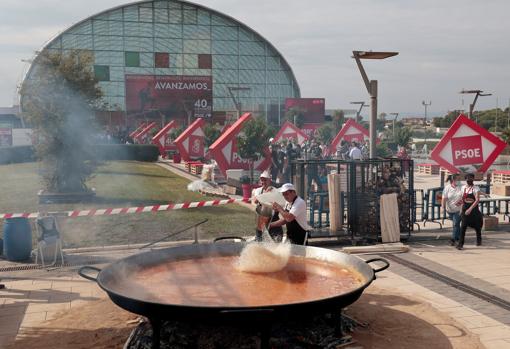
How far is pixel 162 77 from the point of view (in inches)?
2200

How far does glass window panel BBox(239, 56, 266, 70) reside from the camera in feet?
215

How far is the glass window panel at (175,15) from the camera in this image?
203 ft

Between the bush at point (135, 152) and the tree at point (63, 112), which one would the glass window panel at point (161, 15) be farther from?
the tree at point (63, 112)

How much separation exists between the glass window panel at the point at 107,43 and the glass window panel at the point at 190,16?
314 inches

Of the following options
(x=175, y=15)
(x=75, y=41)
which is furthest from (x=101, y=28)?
(x=175, y=15)

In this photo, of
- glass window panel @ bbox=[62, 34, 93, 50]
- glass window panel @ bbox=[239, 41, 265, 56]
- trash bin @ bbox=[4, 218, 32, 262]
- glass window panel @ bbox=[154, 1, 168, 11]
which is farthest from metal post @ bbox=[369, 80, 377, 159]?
glass window panel @ bbox=[239, 41, 265, 56]

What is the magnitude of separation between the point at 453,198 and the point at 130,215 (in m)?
8.58

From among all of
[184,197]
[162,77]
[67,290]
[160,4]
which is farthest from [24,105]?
[160,4]

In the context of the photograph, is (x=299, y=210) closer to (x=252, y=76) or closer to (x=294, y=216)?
(x=294, y=216)

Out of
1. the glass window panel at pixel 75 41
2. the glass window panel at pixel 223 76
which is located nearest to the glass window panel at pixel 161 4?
the glass window panel at pixel 75 41

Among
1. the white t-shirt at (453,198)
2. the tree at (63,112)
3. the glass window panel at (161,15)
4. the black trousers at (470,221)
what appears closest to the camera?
the black trousers at (470,221)

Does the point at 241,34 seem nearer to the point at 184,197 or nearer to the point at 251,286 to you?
the point at 184,197

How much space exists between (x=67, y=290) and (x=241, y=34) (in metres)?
60.1

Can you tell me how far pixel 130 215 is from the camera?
49.5ft
